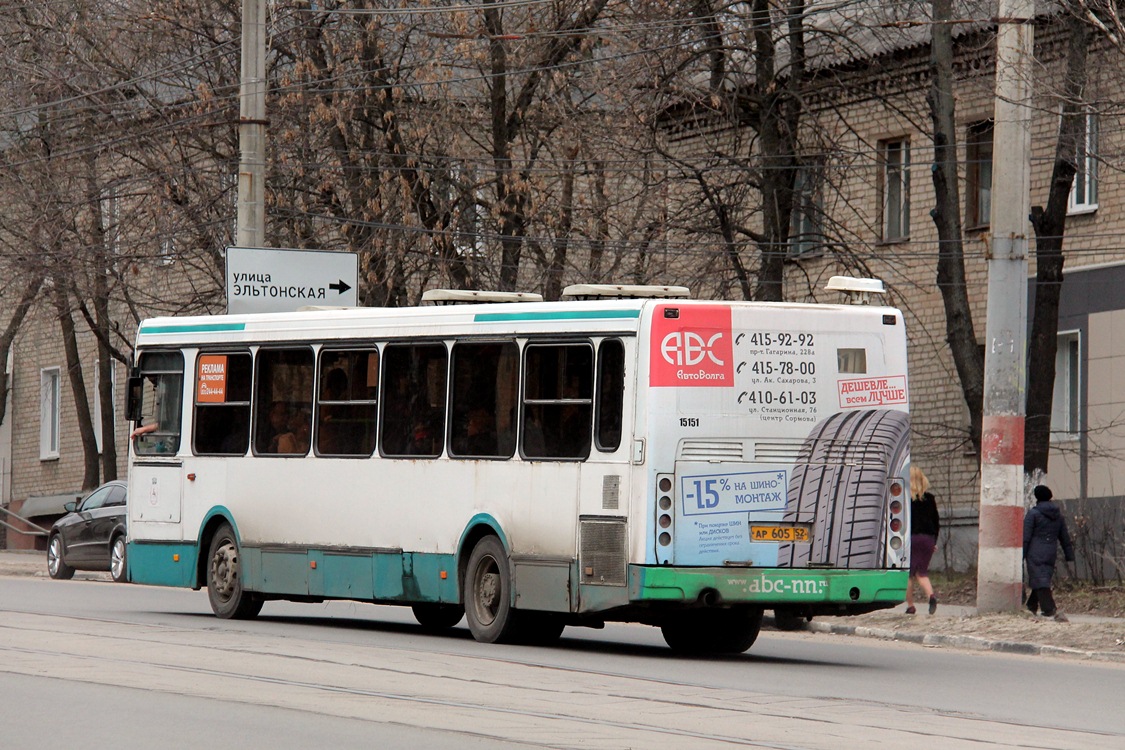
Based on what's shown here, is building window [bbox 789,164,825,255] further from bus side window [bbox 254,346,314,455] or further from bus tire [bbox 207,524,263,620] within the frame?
bus tire [bbox 207,524,263,620]

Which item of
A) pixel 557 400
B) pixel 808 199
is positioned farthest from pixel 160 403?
pixel 808 199

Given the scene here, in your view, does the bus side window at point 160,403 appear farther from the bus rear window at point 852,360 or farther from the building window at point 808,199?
the building window at point 808,199

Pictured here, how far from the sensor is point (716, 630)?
1616 centimetres

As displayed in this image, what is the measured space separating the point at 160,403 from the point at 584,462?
603 centimetres

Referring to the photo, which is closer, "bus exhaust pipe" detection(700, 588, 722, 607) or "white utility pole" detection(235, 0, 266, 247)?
"bus exhaust pipe" detection(700, 588, 722, 607)

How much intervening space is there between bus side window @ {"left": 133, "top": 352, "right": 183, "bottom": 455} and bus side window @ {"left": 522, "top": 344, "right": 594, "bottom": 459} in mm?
4992

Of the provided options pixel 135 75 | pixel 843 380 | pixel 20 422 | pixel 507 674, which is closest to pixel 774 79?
pixel 135 75

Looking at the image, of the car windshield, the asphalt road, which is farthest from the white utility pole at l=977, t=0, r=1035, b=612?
the car windshield

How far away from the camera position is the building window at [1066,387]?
28.5 m

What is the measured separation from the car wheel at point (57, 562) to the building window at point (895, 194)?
1408 cm

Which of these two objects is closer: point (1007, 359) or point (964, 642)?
point (964, 642)

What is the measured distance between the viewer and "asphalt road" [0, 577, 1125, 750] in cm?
989

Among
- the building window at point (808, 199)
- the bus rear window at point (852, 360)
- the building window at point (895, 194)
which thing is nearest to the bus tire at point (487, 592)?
the bus rear window at point (852, 360)

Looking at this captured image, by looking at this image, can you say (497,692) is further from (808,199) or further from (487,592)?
(808,199)
